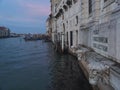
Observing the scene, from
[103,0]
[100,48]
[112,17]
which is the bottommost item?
[100,48]

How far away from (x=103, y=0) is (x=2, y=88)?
22.0ft

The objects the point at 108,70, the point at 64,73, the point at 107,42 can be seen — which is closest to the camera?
the point at 108,70

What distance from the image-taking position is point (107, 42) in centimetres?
1014

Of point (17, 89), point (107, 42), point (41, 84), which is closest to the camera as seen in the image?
point (107, 42)

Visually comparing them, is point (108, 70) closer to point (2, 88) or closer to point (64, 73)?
Answer: point (2, 88)

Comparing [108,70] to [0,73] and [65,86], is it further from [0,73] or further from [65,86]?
[0,73]

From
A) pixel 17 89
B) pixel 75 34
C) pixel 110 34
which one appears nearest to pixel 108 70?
pixel 110 34

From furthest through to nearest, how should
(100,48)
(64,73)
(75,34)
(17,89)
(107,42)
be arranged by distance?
1. (75,34)
2. (64,73)
3. (17,89)
4. (100,48)
5. (107,42)

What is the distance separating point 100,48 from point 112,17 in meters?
2.69

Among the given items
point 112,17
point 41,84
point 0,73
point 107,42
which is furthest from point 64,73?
point 112,17

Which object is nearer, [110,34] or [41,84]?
[110,34]

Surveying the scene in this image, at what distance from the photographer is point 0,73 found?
17.7 m

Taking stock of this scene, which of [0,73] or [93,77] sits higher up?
[93,77]

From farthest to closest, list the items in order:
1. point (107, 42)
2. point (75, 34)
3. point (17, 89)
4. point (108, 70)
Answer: point (75, 34), point (17, 89), point (107, 42), point (108, 70)
